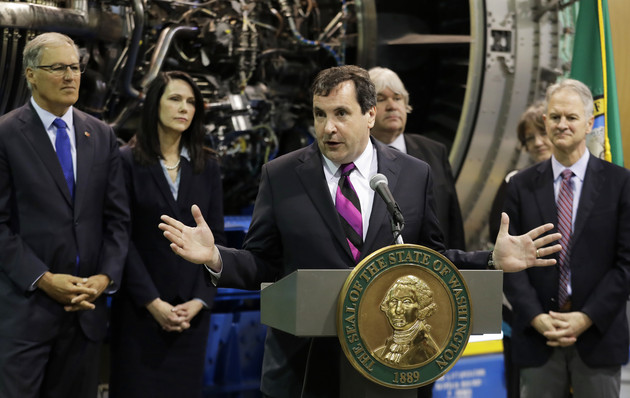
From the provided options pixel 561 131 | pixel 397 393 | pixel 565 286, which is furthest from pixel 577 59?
pixel 397 393

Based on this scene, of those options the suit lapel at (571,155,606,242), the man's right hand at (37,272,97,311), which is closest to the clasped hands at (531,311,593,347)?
the suit lapel at (571,155,606,242)

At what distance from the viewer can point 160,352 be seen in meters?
3.23

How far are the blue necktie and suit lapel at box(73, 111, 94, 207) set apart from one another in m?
0.02

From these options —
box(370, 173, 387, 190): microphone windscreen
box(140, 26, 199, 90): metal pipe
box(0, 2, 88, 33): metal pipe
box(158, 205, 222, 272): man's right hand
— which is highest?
box(0, 2, 88, 33): metal pipe

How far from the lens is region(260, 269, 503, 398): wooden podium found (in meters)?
1.69

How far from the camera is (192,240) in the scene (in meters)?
1.97

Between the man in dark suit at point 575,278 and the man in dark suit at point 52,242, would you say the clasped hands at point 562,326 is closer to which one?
the man in dark suit at point 575,278

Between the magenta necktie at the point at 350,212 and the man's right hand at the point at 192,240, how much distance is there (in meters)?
0.35

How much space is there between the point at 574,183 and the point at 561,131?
0.66ft

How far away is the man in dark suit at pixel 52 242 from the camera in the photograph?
8.95ft

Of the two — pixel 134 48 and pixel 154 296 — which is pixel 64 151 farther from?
pixel 134 48

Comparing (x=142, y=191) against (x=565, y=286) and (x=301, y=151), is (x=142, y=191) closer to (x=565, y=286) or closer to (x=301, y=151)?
(x=301, y=151)

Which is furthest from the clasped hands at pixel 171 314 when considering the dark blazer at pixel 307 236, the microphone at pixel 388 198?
the microphone at pixel 388 198

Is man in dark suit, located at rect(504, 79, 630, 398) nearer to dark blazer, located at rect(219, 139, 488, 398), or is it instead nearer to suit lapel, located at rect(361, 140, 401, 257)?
dark blazer, located at rect(219, 139, 488, 398)
